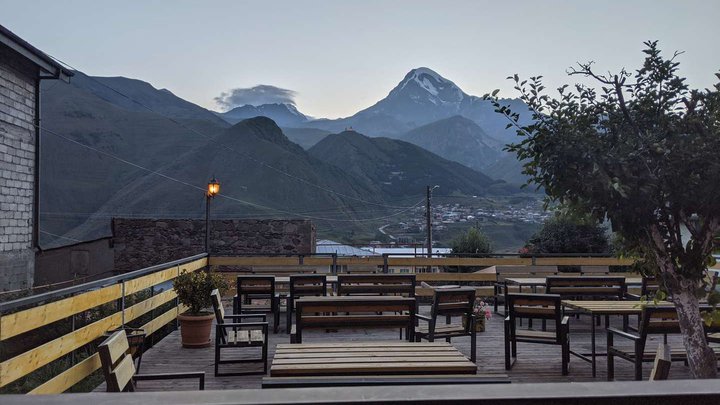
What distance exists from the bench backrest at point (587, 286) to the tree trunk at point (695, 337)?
3726 mm

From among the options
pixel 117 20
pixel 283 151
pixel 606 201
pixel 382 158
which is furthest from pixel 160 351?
pixel 382 158

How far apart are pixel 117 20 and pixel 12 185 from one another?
31.3ft

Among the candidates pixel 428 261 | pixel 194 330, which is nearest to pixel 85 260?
pixel 428 261

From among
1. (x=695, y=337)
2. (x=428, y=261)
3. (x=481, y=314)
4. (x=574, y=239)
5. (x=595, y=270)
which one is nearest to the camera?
(x=695, y=337)

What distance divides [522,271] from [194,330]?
5.62 m

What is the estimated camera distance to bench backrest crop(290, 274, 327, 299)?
6598mm

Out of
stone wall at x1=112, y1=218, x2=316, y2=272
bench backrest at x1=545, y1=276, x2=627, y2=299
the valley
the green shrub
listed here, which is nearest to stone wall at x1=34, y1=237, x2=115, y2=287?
stone wall at x1=112, y1=218, x2=316, y2=272

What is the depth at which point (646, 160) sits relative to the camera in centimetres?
303

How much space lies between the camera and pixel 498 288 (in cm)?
881

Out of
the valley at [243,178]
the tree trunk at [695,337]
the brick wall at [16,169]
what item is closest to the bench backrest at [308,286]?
the tree trunk at [695,337]

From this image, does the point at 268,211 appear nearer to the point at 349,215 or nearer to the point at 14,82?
the point at 349,215

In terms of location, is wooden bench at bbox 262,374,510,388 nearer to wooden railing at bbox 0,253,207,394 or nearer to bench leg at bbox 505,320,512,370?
wooden railing at bbox 0,253,207,394

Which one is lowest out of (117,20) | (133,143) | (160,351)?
(160,351)

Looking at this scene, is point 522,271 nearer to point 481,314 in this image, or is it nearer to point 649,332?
point 481,314
